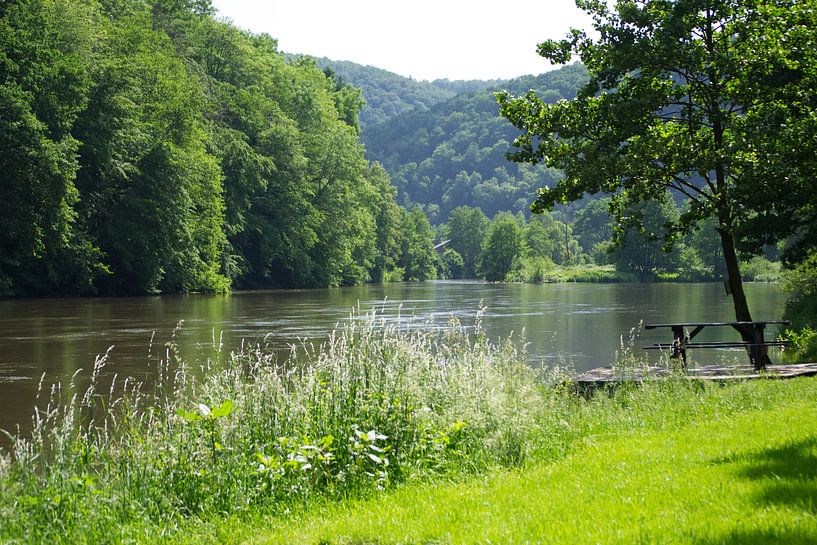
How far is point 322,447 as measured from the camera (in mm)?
7641

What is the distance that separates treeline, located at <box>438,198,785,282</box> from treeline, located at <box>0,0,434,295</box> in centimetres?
2743

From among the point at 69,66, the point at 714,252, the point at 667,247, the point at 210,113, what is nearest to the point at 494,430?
the point at 667,247

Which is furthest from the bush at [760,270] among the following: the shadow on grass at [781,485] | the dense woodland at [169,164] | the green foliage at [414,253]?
the shadow on grass at [781,485]

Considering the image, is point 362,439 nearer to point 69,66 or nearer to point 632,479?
point 632,479

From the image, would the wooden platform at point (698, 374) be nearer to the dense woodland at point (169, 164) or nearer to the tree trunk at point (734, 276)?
the tree trunk at point (734, 276)

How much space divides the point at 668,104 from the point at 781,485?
15.2 metres

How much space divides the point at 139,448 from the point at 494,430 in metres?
3.64

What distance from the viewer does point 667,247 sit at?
20531 mm

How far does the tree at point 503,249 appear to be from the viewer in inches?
5320

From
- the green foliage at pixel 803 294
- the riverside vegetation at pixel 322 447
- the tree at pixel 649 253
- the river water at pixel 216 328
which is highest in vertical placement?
the tree at pixel 649 253

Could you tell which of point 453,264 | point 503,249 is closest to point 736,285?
point 503,249

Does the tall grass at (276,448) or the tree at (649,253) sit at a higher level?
the tree at (649,253)

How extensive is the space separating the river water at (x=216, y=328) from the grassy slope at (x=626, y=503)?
447cm

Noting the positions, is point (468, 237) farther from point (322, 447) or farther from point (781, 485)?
point (781, 485)
